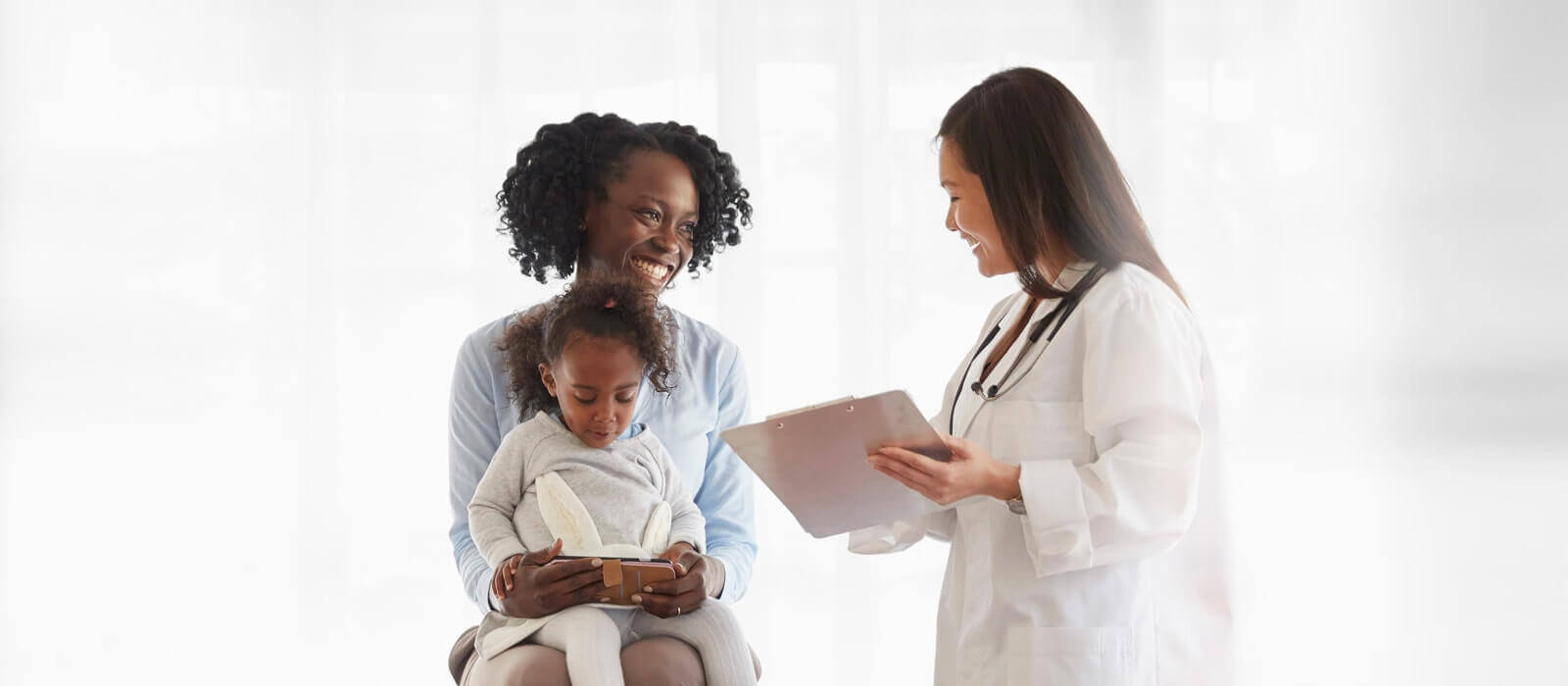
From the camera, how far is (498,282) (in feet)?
9.57

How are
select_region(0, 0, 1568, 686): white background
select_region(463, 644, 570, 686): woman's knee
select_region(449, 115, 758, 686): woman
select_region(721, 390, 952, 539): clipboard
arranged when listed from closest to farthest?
select_region(721, 390, 952, 539): clipboard → select_region(463, 644, 570, 686): woman's knee → select_region(449, 115, 758, 686): woman → select_region(0, 0, 1568, 686): white background

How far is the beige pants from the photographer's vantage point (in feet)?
4.98

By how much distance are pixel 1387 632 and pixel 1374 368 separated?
0.59 metres

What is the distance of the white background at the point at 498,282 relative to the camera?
8.57ft

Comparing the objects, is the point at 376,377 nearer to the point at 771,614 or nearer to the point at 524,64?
the point at 524,64

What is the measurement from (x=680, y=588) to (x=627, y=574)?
3.2 inches

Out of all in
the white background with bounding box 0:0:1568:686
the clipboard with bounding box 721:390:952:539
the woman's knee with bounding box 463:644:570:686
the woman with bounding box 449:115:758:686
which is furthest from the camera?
the white background with bounding box 0:0:1568:686

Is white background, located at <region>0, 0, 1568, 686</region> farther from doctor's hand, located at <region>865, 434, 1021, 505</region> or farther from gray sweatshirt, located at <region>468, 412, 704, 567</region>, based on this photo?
doctor's hand, located at <region>865, 434, 1021, 505</region>

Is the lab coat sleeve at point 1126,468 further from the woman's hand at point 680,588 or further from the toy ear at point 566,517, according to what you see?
the toy ear at point 566,517

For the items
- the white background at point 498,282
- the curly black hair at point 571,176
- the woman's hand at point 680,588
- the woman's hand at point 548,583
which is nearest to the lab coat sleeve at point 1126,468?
the woman's hand at point 680,588

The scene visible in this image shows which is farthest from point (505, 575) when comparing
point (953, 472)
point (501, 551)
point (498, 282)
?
point (498, 282)

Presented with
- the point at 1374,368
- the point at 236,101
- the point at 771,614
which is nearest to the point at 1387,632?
the point at 1374,368

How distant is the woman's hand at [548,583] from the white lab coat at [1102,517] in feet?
1.55

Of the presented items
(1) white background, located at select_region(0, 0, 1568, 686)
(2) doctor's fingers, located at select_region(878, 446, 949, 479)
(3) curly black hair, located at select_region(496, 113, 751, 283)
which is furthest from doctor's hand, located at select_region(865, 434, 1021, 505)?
(1) white background, located at select_region(0, 0, 1568, 686)
